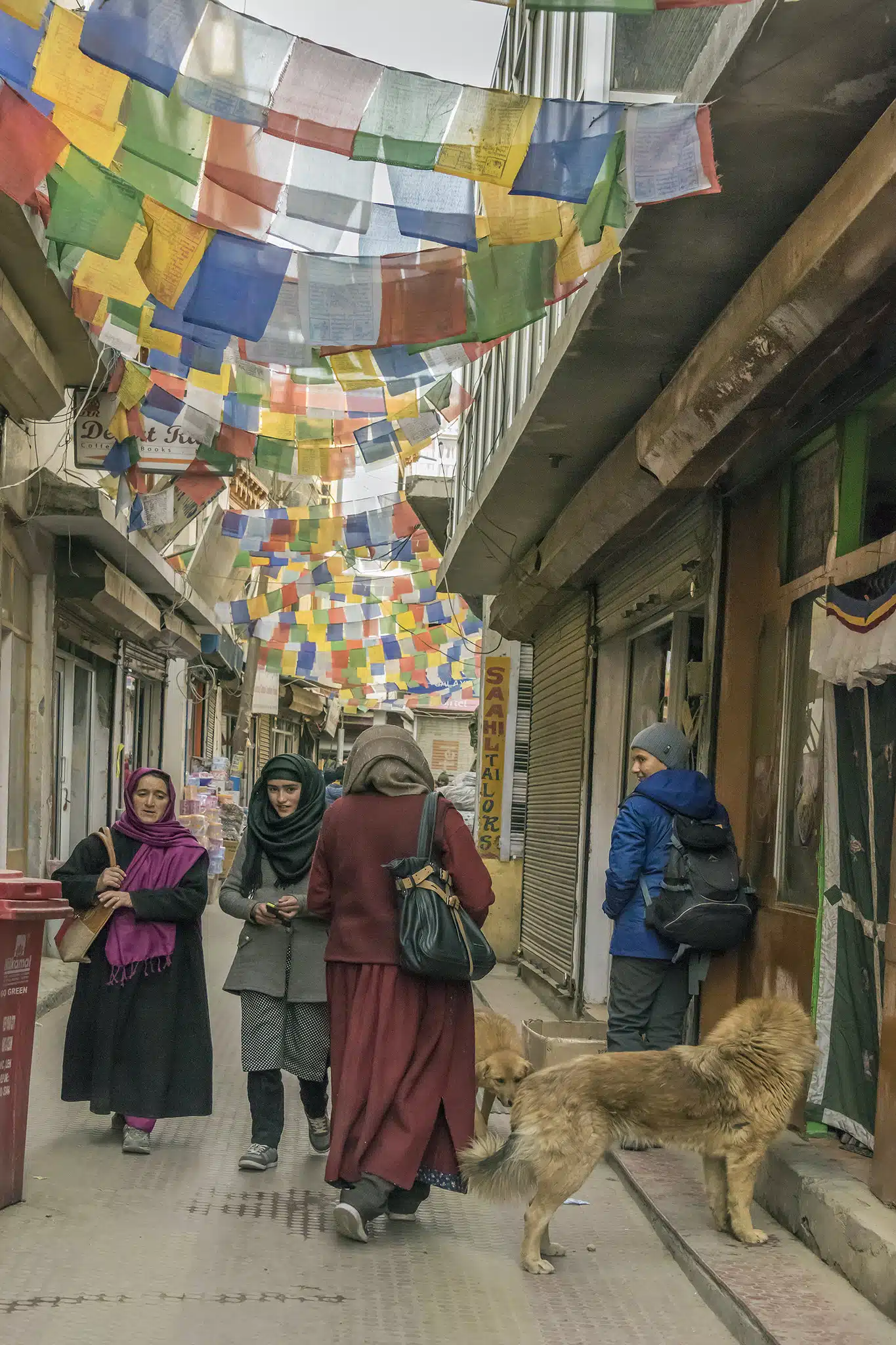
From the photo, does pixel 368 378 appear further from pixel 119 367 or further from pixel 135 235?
pixel 119 367

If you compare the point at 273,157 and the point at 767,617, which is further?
the point at 767,617

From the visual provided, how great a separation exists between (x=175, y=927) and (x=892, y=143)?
14.0 ft

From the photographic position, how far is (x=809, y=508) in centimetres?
600

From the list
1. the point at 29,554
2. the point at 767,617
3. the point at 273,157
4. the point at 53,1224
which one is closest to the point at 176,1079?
the point at 53,1224

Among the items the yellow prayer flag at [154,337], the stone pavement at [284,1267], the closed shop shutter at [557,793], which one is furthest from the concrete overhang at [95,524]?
the stone pavement at [284,1267]

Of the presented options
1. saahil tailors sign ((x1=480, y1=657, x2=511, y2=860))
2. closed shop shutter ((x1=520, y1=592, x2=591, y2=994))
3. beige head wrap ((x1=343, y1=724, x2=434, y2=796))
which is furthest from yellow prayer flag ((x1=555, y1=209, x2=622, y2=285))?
saahil tailors sign ((x1=480, y1=657, x2=511, y2=860))

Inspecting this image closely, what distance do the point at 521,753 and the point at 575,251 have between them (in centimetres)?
1095

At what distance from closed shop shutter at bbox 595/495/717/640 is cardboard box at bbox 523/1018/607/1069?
241 centimetres

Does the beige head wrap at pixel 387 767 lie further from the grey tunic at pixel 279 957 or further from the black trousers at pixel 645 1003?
the black trousers at pixel 645 1003

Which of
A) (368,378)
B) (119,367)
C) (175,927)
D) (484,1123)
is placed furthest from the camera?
(119,367)

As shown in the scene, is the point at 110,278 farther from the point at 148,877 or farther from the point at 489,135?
the point at 148,877

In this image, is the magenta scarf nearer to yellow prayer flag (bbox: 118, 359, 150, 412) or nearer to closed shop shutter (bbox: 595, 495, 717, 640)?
closed shop shutter (bbox: 595, 495, 717, 640)

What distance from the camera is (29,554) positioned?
11977 millimetres

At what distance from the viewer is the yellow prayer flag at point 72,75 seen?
4.19 m
